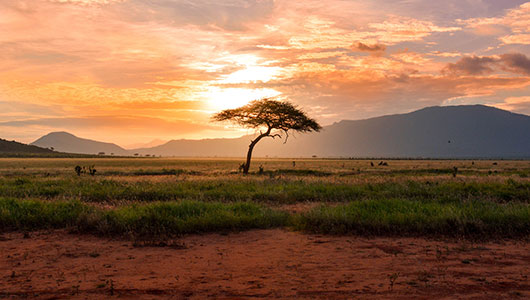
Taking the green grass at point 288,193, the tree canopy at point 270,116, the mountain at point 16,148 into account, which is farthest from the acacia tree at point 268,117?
the mountain at point 16,148

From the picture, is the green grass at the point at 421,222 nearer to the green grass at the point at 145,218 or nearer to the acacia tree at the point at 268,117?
the green grass at the point at 145,218

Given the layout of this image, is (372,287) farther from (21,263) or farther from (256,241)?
(21,263)

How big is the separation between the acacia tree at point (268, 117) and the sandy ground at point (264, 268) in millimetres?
29358

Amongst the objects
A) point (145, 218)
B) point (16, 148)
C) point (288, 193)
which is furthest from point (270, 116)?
point (16, 148)

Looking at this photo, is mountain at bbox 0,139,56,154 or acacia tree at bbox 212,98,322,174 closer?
acacia tree at bbox 212,98,322,174

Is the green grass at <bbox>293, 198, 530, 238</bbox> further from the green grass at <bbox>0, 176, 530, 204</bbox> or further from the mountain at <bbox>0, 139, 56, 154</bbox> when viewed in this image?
the mountain at <bbox>0, 139, 56, 154</bbox>

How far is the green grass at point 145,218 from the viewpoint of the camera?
1189 cm

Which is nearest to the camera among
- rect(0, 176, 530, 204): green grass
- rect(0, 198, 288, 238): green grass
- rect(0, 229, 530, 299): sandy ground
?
rect(0, 229, 530, 299): sandy ground

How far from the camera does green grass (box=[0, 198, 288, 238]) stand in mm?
11891

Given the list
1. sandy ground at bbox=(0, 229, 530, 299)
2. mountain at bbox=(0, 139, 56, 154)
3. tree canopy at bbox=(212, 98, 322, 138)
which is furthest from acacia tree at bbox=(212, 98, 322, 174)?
mountain at bbox=(0, 139, 56, 154)

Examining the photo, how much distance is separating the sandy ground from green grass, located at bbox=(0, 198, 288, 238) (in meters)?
0.75

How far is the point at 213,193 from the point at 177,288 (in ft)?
41.8

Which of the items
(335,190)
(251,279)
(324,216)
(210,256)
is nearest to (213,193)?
(335,190)

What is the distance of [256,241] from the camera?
35.6 feet
